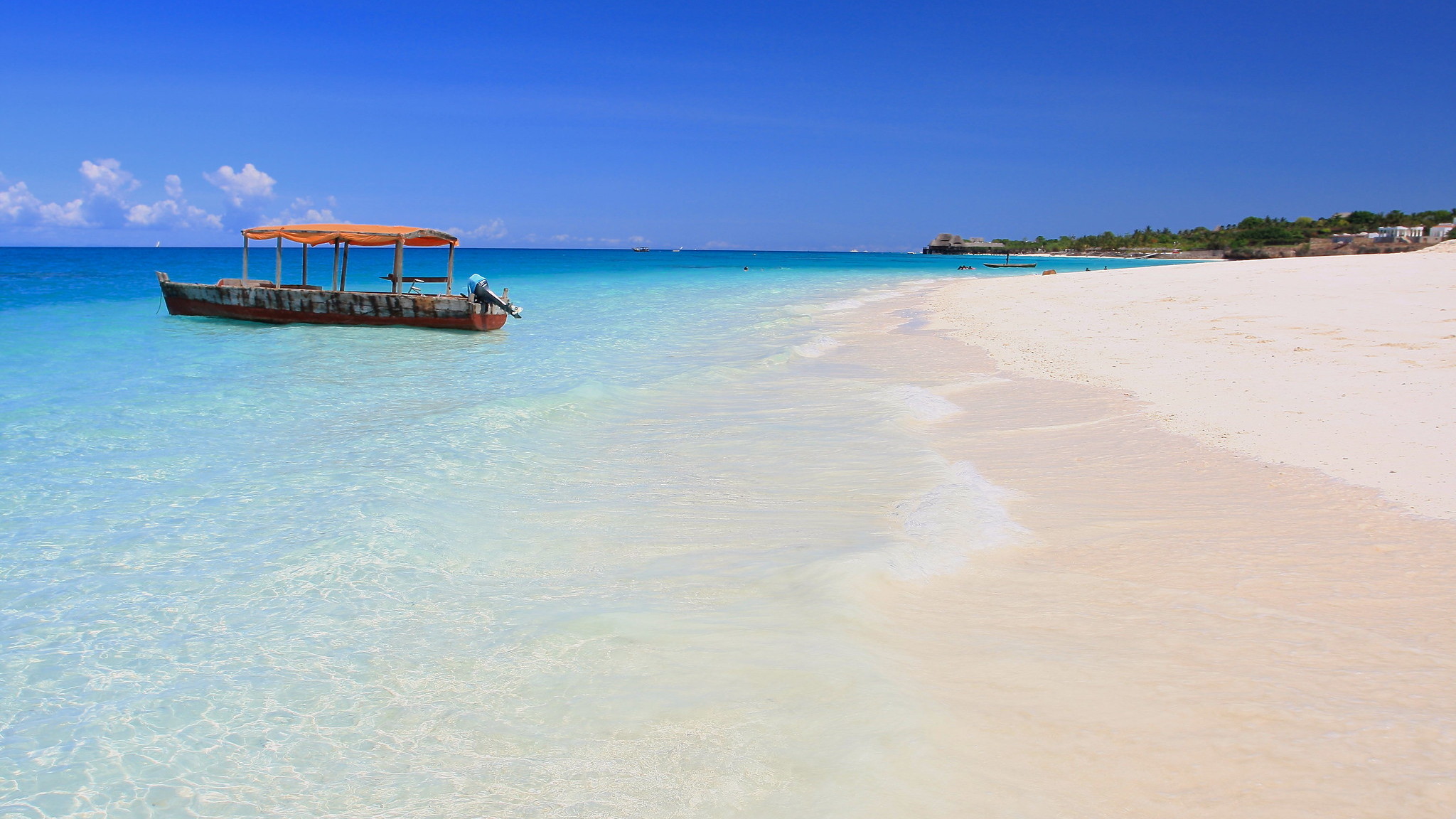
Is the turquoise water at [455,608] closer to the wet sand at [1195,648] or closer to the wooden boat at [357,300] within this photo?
the wet sand at [1195,648]

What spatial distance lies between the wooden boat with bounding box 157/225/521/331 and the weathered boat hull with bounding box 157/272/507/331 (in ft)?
0.06

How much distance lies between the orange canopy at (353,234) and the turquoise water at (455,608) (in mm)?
10631

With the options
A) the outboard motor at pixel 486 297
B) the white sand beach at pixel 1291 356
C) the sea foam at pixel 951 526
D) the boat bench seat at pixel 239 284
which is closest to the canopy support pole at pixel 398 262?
the outboard motor at pixel 486 297

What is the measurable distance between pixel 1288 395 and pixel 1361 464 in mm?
2703

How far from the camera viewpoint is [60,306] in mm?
28984

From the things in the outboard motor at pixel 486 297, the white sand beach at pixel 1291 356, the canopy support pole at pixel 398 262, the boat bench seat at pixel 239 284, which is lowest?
the white sand beach at pixel 1291 356

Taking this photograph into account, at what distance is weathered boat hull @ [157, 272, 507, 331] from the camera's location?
20953 mm

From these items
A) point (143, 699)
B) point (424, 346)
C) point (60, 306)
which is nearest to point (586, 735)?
point (143, 699)

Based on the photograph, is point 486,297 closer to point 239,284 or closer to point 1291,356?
point 239,284

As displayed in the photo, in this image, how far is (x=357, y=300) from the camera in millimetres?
21484

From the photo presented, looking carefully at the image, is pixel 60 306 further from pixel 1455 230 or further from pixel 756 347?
pixel 1455 230

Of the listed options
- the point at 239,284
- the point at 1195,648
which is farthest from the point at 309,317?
the point at 1195,648

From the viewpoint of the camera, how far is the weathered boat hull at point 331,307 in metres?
21.0

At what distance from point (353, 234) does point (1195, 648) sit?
2187cm
